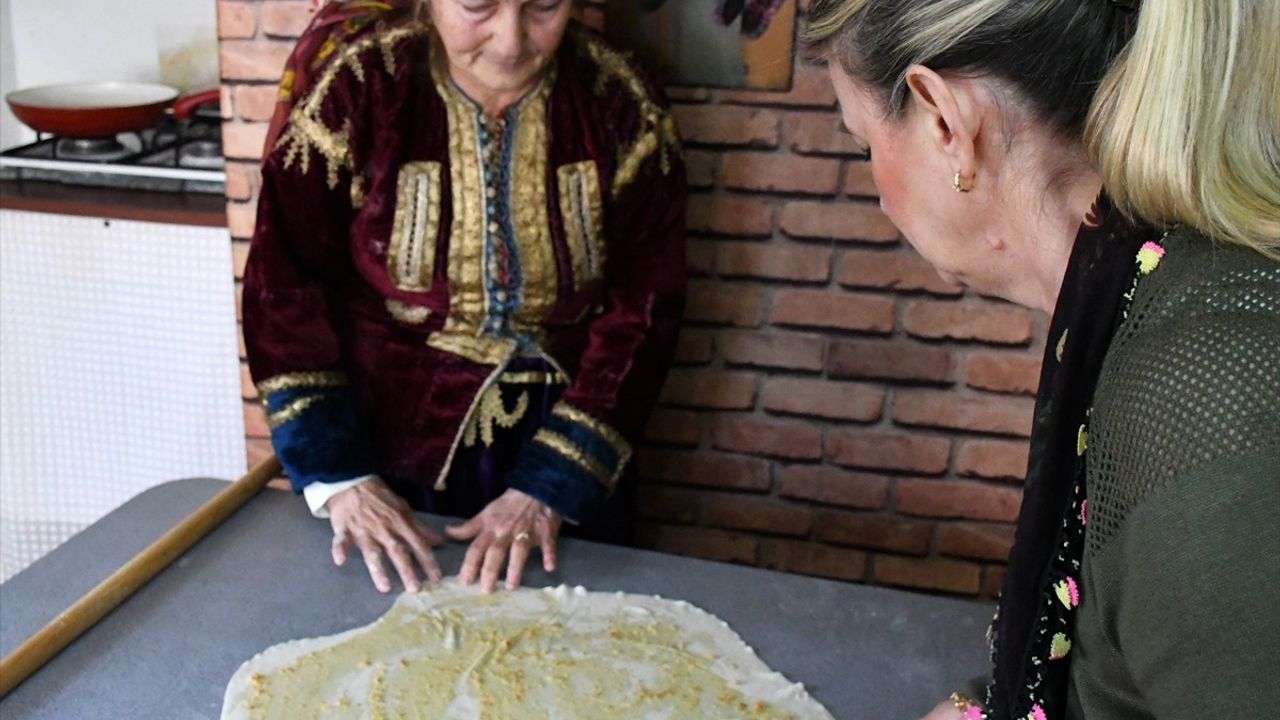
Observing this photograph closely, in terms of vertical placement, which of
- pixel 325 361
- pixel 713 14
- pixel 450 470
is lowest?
pixel 450 470

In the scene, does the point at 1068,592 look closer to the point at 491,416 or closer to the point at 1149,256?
the point at 1149,256

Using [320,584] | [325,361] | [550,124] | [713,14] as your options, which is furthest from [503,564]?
[713,14]

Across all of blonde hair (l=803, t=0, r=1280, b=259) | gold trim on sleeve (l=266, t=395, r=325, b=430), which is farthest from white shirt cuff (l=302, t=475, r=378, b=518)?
blonde hair (l=803, t=0, r=1280, b=259)

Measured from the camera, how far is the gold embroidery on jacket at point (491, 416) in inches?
75.8

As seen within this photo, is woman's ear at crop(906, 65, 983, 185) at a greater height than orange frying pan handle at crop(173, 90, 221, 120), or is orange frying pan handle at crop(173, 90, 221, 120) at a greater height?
woman's ear at crop(906, 65, 983, 185)

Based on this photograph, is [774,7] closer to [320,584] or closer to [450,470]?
[450,470]

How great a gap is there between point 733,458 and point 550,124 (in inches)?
34.9

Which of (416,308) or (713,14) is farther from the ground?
(713,14)

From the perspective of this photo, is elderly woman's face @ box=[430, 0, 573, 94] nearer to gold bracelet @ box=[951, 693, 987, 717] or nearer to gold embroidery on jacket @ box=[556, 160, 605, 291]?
gold embroidery on jacket @ box=[556, 160, 605, 291]

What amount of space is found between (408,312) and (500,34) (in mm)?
467

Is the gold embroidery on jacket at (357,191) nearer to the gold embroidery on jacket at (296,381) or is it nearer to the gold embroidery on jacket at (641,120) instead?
the gold embroidery on jacket at (296,381)

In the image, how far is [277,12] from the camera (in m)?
2.16

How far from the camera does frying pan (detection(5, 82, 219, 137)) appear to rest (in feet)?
9.10

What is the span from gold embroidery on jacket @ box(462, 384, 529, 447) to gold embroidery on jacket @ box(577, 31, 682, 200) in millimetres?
362
